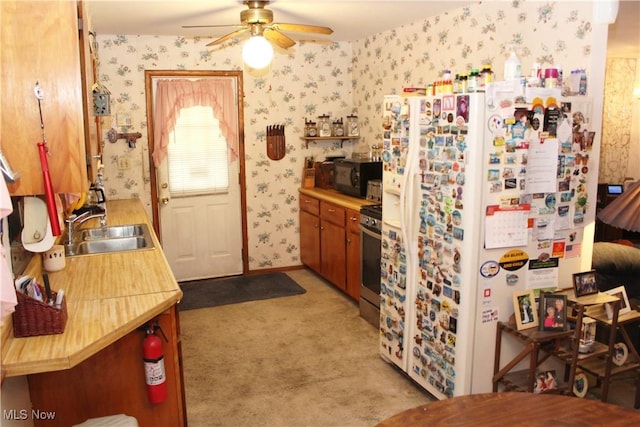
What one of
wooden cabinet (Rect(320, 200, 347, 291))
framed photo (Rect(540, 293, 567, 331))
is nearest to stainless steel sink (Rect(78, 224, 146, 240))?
wooden cabinet (Rect(320, 200, 347, 291))

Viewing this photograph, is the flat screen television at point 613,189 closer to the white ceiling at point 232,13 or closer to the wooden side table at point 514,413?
the white ceiling at point 232,13

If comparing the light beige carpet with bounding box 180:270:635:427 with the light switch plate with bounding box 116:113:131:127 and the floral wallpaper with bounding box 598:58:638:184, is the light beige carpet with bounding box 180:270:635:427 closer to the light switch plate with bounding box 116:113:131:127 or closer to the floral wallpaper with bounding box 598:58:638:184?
the light switch plate with bounding box 116:113:131:127

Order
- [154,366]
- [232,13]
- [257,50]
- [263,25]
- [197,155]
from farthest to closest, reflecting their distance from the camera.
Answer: [197,155] < [232,13] < [263,25] < [257,50] < [154,366]

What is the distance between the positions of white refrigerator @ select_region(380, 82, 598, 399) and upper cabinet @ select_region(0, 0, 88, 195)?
1759 millimetres

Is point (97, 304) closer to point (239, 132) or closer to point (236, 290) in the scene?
point (236, 290)

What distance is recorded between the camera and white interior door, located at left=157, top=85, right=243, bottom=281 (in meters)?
5.28

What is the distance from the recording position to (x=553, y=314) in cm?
271

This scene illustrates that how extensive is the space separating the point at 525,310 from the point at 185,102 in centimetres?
374

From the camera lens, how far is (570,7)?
119 inches

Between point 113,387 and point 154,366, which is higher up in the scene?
point 154,366

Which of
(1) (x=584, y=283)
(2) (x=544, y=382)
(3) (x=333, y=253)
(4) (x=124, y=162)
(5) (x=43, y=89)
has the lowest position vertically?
(2) (x=544, y=382)

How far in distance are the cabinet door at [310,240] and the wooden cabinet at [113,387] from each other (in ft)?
9.95

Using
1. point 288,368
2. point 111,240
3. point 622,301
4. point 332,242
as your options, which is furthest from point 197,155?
point 622,301

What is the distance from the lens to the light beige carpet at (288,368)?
304 centimetres
